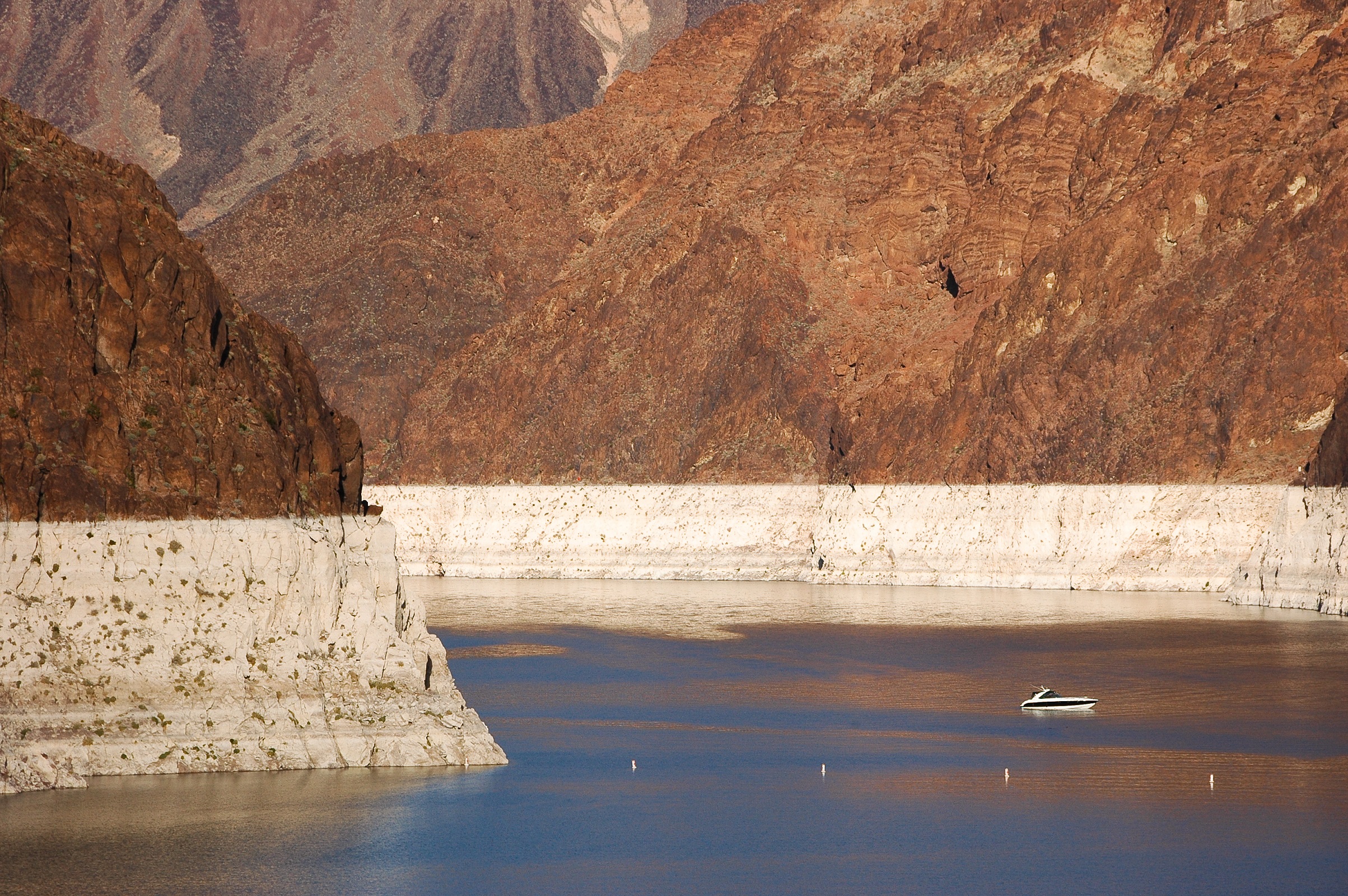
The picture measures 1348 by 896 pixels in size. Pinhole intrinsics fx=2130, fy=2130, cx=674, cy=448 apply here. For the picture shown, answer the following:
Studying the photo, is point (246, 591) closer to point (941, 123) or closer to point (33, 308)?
point (33, 308)

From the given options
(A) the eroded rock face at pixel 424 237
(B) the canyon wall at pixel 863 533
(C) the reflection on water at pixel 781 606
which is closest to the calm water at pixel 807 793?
(C) the reflection on water at pixel 781 606

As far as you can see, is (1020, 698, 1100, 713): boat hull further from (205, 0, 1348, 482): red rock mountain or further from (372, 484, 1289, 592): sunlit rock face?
(372, 484, 1289, 592): sunlit rock face

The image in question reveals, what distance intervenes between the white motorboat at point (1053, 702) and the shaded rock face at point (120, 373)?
27965mm

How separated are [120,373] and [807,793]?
1881cm

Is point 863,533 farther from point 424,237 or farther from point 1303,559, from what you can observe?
point 424,237

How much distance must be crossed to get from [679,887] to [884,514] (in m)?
92.4

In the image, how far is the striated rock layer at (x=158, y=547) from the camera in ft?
133

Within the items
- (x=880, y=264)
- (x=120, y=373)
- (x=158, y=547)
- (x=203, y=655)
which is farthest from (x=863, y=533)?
(x=158, y=547)

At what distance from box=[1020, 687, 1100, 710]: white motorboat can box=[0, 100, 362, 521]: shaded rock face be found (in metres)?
28.0

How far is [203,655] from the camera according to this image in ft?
136

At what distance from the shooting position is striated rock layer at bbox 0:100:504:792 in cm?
4050

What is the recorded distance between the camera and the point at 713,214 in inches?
6353

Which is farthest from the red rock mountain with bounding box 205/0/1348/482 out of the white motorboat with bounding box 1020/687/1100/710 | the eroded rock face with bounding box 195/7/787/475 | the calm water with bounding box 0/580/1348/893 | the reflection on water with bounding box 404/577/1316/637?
the white motorboat with bounding box 1020/687/1100/710

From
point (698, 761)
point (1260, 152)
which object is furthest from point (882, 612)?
point (698, 761)
